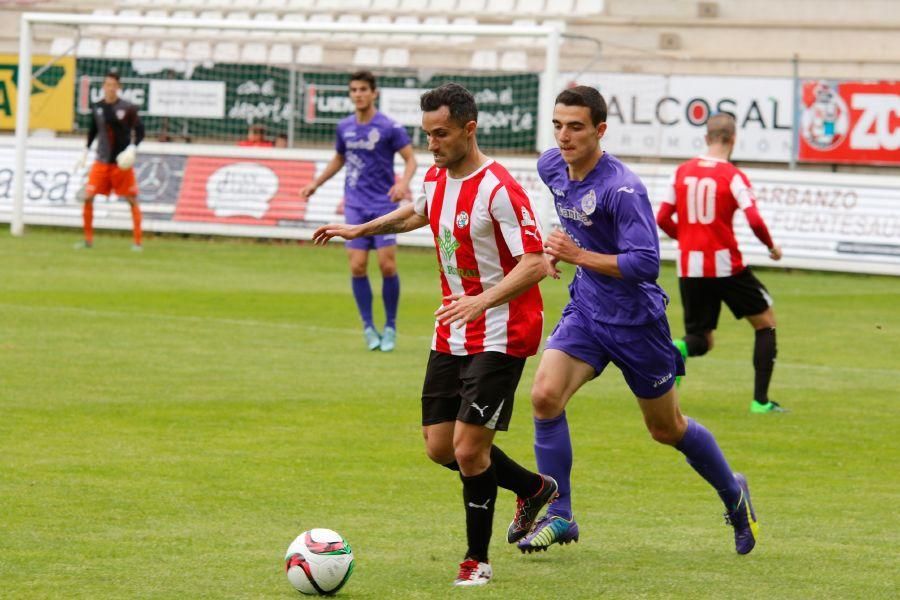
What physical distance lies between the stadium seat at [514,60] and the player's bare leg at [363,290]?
630 inches

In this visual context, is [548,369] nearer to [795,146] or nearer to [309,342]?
[309,342]

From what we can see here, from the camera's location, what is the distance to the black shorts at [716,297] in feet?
34.7

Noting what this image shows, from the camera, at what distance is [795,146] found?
22188 millimetres

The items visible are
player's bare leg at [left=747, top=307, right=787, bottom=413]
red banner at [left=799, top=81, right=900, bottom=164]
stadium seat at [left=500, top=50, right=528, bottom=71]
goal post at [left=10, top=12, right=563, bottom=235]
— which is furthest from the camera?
stadium seat at [left=500, top=50, right=528, bottom=71]

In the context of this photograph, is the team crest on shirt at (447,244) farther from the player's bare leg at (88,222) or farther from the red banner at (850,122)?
the red banner at (850,122)

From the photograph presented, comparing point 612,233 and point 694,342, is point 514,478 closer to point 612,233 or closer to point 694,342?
point 612,233

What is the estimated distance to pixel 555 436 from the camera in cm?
658

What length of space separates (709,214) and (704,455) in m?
4.28

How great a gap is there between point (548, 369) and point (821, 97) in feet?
56.7

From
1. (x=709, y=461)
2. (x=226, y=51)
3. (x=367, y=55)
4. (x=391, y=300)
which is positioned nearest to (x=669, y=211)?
(x=391, y=300)

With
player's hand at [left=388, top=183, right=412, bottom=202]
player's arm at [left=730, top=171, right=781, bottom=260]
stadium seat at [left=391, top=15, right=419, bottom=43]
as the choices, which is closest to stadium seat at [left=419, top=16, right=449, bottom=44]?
stadium seat at [left=391, top=15, right=419, bottom=43]

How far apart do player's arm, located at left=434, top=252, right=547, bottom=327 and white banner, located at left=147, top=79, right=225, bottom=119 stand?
20.9 m

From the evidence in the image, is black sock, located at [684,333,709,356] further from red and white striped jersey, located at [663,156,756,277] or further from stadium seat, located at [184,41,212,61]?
stadium seat, located at [184,41,212,61]

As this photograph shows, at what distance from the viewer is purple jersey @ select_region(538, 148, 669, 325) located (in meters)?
6.11
